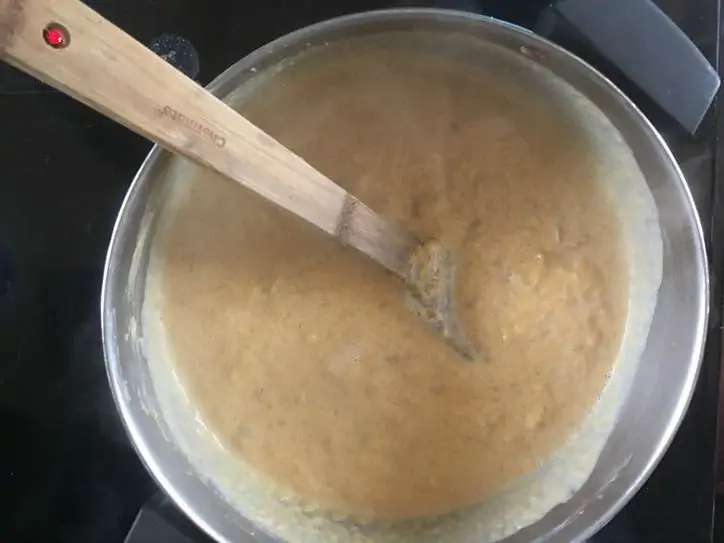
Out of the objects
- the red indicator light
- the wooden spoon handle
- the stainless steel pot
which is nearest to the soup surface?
the stainless steel pot

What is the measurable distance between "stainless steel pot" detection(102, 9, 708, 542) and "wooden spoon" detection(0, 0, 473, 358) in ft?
0.62

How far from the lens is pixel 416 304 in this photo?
3.10ft

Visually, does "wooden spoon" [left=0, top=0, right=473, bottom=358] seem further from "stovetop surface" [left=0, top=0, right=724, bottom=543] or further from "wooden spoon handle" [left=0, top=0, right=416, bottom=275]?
"stovetop surface" [left=0, top=0, right=724, bottom=543]

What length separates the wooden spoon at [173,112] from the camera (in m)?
0.54

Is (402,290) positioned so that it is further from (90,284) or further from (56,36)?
(56,36)

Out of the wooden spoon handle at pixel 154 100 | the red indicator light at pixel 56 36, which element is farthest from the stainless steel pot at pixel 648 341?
the red indicator light at pixel 56 36

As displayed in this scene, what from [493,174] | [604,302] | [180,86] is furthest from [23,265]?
[604,302]

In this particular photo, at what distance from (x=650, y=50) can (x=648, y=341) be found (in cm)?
35

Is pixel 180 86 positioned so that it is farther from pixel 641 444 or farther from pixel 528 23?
pixel 641 444

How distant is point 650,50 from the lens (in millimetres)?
921

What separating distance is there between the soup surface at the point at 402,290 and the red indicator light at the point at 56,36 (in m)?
0.43

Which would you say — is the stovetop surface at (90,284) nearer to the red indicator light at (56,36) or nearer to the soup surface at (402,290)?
the soup surface at (402,290)

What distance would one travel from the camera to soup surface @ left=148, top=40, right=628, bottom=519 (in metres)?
0.96

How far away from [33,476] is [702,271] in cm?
84
